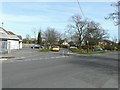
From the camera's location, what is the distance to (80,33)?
4311 inches

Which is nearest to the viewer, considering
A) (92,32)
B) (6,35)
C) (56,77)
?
(56,77)

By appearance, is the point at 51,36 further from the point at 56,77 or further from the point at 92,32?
the point at 56,77

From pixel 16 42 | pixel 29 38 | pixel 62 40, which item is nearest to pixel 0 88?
pixel 16 42

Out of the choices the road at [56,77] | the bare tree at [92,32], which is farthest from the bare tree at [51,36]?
the road at [56,77]

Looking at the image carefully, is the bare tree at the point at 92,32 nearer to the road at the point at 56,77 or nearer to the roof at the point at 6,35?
the roof at the point at 6,35

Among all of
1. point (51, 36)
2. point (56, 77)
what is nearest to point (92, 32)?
point (51, 36)

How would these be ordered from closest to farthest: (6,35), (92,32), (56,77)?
(56,77) < (6,35) < (92,32)

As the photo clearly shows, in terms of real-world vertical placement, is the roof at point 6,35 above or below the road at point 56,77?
above

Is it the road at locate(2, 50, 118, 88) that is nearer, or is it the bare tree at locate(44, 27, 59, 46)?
the road at locate(2, 50, 118, 88)

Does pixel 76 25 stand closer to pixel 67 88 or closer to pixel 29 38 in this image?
pixel 29 38

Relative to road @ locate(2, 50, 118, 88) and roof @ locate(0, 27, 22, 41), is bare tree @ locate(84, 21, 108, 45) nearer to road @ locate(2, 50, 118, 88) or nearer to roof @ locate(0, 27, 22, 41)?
roof @ locate(0, 27, 22, 41)

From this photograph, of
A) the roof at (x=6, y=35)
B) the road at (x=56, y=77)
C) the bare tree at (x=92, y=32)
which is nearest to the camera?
the road at (x=56, y=77)

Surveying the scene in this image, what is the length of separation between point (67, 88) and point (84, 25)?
9938cm

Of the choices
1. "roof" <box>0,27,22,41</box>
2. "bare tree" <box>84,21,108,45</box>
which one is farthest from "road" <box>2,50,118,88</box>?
"bare tree" <box>84,21,108,45</box>
